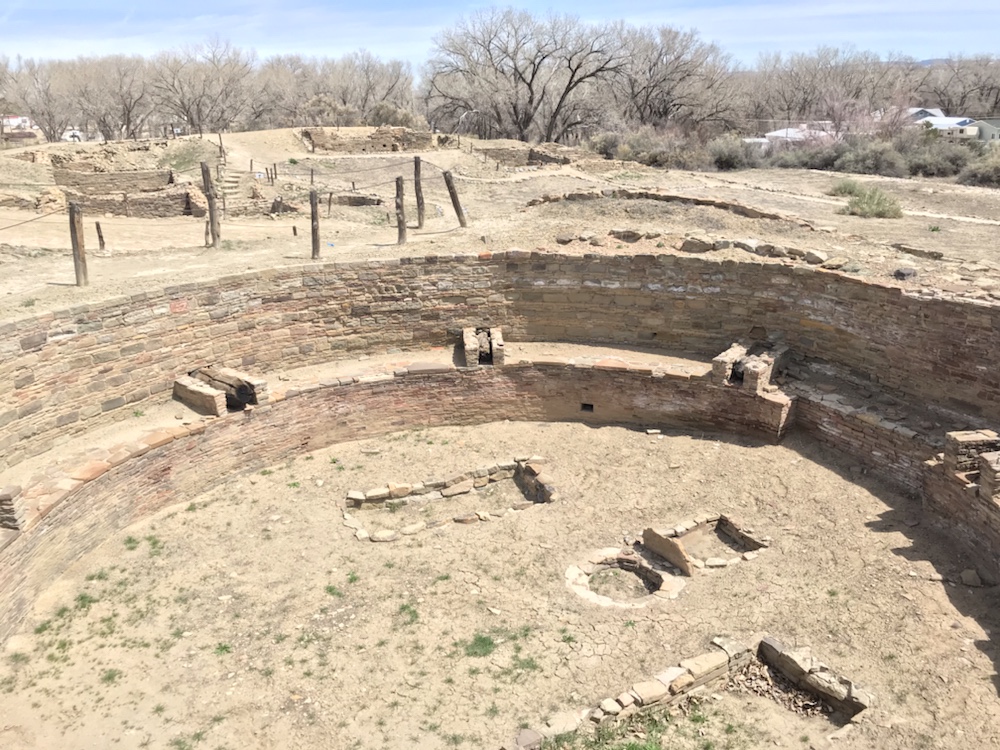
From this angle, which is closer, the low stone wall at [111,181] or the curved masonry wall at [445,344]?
the curved masonry wall at [445,344]

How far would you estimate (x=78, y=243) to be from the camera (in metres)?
12.2

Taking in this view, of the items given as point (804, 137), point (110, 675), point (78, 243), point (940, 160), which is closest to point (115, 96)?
point (804, 137)

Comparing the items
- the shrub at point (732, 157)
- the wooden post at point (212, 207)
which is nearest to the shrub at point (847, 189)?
the shrub at point (732, 157)

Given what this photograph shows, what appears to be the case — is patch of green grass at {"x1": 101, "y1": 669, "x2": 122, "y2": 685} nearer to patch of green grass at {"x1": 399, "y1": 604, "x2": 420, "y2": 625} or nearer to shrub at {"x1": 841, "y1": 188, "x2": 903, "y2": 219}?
patch of green grass at {"x1": 399, "y1": 604, "x2": 420, "y2": 625}

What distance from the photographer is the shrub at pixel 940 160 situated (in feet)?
89.8

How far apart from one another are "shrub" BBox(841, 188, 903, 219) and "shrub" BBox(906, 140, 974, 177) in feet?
32.4

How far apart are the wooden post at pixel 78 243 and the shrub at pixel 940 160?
2760cm

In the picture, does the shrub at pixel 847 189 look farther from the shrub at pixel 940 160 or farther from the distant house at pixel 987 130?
the distant house at pixel 987 130

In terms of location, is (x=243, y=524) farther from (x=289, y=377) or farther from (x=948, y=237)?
(x=948, y=237)

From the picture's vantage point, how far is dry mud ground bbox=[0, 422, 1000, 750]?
704 cm

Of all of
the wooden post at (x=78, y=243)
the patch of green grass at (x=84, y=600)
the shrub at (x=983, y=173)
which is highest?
the shrub at (x=983, y=173)

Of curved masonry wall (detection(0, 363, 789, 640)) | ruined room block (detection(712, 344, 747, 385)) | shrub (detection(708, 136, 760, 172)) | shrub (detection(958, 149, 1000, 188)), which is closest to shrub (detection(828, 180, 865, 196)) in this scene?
shrub (detection(958, 149, 1000, 188))

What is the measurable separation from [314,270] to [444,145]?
89.3 feet

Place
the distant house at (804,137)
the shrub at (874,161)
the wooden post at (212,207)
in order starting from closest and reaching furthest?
1. the wooden post at (212,207)
2. the shrub at (874,161)
3. the distant house at (804,137)
